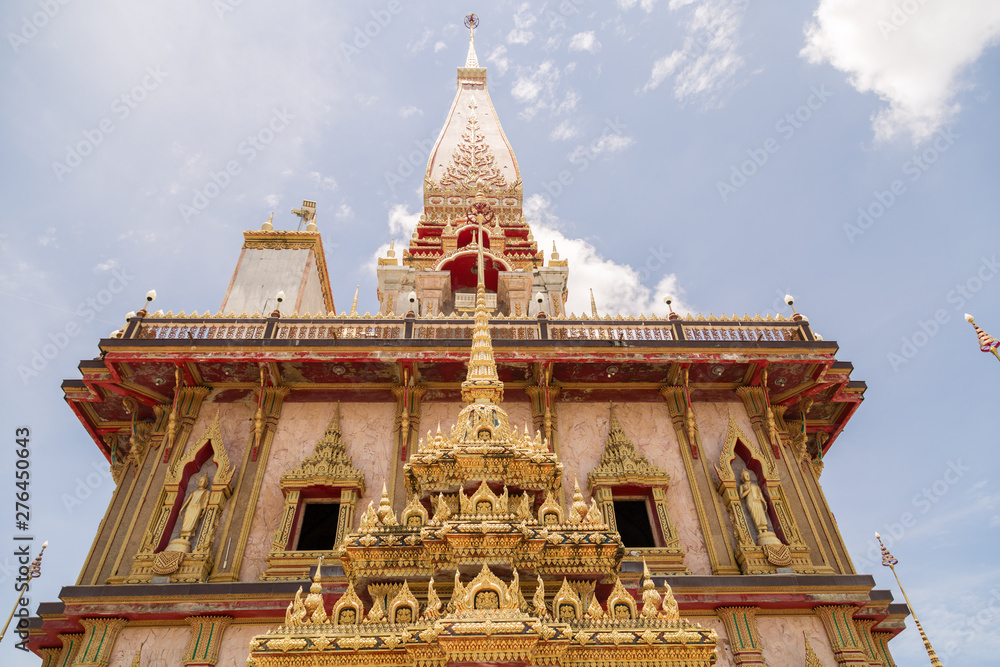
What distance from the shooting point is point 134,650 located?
1027cm

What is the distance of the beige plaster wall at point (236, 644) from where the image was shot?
10.2 m

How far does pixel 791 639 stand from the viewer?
35.1ft

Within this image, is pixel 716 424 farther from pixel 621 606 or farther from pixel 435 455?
pixel 435 455

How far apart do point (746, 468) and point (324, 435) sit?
8.65 m

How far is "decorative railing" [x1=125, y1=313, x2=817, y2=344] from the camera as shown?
13.6 meters

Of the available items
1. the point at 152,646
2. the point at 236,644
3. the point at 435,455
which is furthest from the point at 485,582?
the point at 152,646

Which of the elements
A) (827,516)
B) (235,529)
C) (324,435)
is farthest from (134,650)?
(827,516)

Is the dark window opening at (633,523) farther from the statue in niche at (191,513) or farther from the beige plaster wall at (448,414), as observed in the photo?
the statue in niche at (191,513)

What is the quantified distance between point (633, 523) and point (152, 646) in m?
8.66

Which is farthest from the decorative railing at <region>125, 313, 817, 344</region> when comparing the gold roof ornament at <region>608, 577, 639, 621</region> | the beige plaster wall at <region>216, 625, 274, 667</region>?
the gold roof ornament at <region>608, 577, 639, 621</region>

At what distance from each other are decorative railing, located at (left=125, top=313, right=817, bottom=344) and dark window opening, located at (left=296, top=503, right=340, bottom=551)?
11.3 feet

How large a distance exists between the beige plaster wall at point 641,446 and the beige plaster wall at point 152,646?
276 inches

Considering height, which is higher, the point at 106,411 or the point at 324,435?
the point at 106,411

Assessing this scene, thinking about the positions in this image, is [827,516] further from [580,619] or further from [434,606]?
[434,606]
